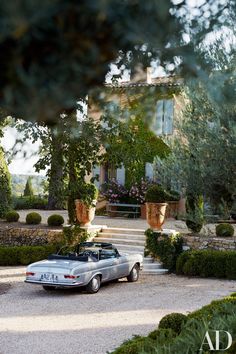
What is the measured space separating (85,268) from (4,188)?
1022cm

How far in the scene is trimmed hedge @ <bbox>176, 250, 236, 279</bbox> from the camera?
47.6 feet

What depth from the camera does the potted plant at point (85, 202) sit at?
16.7 meters

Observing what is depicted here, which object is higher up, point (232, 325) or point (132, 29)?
point (132, 29)

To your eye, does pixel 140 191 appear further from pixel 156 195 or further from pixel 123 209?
pixel 156 195

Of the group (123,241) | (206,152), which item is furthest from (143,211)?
(206,152)

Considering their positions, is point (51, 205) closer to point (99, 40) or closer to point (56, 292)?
point (56, 292)

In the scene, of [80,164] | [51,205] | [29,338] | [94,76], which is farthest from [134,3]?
[51,205]

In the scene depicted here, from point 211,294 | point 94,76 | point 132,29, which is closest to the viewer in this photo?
point 132,29

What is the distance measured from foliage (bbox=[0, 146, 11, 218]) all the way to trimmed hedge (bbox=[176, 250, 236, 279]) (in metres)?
8.86

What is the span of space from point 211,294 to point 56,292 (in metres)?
3.74

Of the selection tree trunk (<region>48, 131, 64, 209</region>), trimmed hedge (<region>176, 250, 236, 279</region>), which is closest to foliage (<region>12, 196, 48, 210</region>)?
tree trunk (<region>48, 131, 64, 209</region>)

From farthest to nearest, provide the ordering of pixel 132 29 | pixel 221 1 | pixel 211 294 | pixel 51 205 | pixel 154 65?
pixel 51 205
pixel 211 294
pixel 154 65
pixel 221 1
pixel 132 29

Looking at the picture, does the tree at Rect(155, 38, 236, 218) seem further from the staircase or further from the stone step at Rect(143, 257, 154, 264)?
the stone step at Rect(143, 257, 154, 264)

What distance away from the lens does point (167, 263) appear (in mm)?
15547
